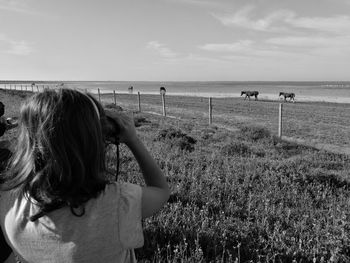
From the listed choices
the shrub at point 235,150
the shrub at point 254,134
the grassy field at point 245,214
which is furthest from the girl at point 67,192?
the shrub at point 254,134

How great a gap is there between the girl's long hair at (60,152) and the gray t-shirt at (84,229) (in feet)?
0.13

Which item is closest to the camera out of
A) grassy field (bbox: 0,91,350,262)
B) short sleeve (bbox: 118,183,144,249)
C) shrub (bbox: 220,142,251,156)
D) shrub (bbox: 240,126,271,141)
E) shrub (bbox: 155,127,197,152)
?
short sleeve (bbox: 118,183,144,249)

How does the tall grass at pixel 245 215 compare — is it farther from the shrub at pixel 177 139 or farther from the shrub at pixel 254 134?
the shrub at pixel 254 134

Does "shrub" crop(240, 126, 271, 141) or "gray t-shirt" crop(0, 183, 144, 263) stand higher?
"gray t-shirt" crop(0, 183, 144, 263)

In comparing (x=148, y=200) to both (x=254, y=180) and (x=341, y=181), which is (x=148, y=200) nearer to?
(x=254, y=180)

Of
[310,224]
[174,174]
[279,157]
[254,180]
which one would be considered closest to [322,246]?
[310,224]

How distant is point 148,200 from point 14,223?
1.77 feet

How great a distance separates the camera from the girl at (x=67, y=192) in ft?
4.55

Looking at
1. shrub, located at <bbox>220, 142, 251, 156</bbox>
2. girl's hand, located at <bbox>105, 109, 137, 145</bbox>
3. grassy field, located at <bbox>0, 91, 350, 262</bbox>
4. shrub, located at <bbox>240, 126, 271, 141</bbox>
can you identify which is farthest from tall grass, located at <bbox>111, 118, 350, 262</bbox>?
shrub, located at <bbox>240, 126, 271, 141</bbox>

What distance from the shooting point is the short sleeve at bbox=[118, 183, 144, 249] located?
1.49 m

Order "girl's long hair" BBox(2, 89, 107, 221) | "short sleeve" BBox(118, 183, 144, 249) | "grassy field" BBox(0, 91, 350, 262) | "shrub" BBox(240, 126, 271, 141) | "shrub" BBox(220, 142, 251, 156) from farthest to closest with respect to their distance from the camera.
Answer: "shrub" BBox(240, 126, 271, 141) < "shrub" BBox(220, 142, 251, 156) < "grassy field" BBox(0, 91, 350, 262) < "short sleeve" BBox(118, 183, 144, 249) < "girl's long hair" BBox(2, 89, 107, 221)

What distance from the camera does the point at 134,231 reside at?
151 cm

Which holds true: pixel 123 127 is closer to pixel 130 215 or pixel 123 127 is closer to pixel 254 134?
pixel 130 215

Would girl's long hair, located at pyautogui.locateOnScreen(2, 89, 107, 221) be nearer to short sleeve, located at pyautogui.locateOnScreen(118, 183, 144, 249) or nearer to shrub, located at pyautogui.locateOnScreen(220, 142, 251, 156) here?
short sleeve, located at pyautogui.locateOnScreen(118, 183, 144, 249)
